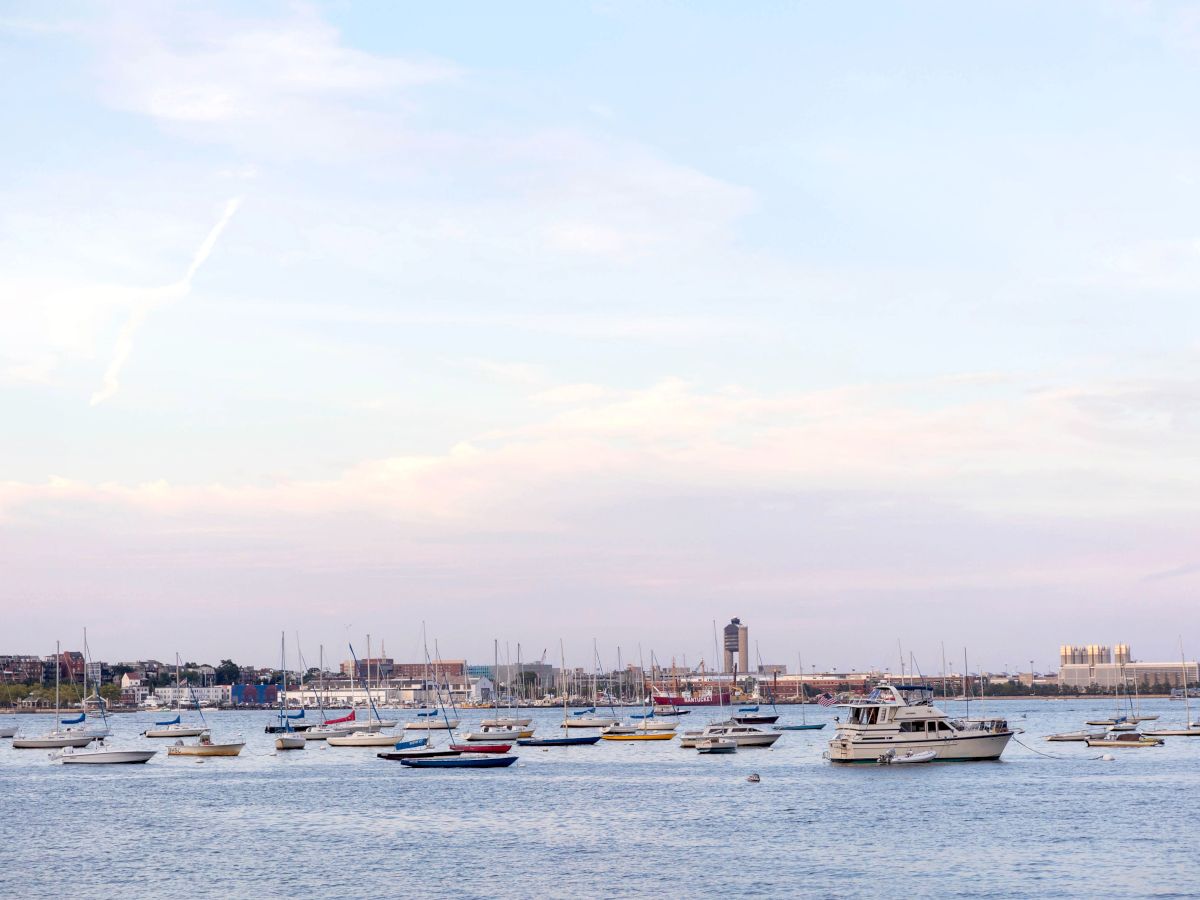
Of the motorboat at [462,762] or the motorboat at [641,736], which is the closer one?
the motorboat at [462,762]

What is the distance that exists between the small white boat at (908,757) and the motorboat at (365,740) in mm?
63804

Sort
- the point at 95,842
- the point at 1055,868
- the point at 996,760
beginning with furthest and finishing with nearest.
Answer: the point at 996,760, the point at 95,842, the point at 1055,868

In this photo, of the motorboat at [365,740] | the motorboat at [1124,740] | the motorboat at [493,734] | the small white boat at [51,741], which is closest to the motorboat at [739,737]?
the motorboat at [493,734]

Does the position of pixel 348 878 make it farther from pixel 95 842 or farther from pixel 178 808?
pixel 178 808

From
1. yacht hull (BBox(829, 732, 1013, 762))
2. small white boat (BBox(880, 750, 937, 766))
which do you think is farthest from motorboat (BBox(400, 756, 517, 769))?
small white boat (BBox(880, 750, 937, 766))

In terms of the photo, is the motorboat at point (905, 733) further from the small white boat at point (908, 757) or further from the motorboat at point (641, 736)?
the motorboat at point (641, 736)

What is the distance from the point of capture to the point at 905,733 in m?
98.3

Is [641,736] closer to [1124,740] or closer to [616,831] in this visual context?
[1124,740]

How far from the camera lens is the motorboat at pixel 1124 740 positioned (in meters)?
133

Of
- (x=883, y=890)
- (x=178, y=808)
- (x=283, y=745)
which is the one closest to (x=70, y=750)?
(x=283, y=745)

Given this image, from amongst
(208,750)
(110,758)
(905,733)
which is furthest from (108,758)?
(905,733)

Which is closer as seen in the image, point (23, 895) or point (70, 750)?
point (23, 895)

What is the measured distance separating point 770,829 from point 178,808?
3693cm

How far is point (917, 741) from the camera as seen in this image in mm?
97562
